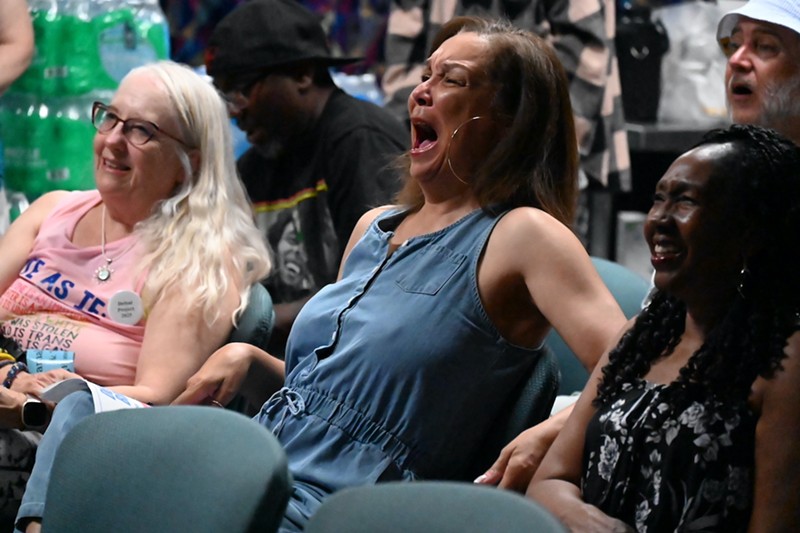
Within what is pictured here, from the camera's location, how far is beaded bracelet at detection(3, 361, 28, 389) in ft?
9.65

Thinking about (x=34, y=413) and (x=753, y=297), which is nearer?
(x=753, y=297)

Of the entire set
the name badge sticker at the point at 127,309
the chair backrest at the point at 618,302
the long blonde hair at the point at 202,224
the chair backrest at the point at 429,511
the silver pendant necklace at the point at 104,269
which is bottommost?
the chair backrest at the point at 618,302

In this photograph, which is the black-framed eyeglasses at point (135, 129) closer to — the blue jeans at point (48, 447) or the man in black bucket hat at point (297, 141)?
the man in black bucket hat at point (297, 141)

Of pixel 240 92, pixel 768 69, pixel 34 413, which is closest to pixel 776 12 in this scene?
pixel 768 69

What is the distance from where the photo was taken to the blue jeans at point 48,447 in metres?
2.46

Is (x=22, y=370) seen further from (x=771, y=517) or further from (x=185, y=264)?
(x=771, y=517)

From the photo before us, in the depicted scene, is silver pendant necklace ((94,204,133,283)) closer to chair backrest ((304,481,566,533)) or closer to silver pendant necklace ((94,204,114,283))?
silver pendant necklace ((94,204,114,283))

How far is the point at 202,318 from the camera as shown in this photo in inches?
122

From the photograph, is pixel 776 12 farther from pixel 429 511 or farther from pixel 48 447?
pixel 48 447

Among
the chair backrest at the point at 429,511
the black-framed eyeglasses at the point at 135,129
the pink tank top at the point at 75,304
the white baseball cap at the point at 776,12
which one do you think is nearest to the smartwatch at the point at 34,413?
the pink tank top at the point at 75,304

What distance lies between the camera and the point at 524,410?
8.31ft

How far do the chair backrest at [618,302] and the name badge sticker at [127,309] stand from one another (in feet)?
3.21

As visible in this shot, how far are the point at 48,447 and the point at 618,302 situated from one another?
64.3 inches

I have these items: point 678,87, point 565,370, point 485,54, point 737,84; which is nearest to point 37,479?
point 485,54
